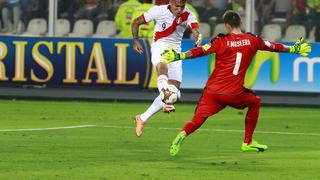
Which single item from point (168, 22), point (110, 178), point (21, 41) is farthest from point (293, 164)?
point (21, 41)

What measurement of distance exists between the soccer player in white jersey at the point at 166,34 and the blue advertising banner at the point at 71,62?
7995mm

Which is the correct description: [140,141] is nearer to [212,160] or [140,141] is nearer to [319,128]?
[212,160]

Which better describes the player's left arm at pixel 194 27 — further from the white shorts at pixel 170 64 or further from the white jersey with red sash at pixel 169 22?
the white shorts at pixel 170 64

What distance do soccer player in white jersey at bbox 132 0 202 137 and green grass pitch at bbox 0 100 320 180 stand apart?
0.56 metres

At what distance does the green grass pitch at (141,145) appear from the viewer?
1281cm

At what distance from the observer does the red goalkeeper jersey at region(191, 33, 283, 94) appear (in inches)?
555

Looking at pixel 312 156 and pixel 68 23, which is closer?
pixel 312 156

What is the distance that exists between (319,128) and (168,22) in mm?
4094

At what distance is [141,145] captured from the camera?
1592 centimetres

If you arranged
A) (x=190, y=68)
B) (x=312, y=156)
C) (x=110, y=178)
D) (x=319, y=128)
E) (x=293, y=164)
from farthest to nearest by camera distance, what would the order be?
(x=190, y=68), (x=319, y=128), (x=312, y=156), (x=293, y=164), (x=110, y=178)

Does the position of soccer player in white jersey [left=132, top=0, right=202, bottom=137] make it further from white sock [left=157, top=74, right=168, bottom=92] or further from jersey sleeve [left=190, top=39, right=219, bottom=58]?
jersey sleeve [left=190, top=39, right=219, bottom=58]

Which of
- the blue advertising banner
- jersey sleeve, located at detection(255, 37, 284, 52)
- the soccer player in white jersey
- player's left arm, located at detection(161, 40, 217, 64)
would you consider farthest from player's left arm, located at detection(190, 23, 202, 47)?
the blue advertising banner

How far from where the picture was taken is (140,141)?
16.5m

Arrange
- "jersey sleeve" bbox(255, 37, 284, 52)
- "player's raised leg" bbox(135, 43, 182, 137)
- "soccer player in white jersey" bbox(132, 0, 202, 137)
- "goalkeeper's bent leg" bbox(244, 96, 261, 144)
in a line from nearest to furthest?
"jersey sleeve" bbox(255, 37, 284, 52)
"goalkeeper's bent leg" bbox(244, 96, 261, 144)
"player's raised leg" bbox(135, 43, 182, 137)
"soccer player in white jersey" bbox(132, 0, 202, 137)
